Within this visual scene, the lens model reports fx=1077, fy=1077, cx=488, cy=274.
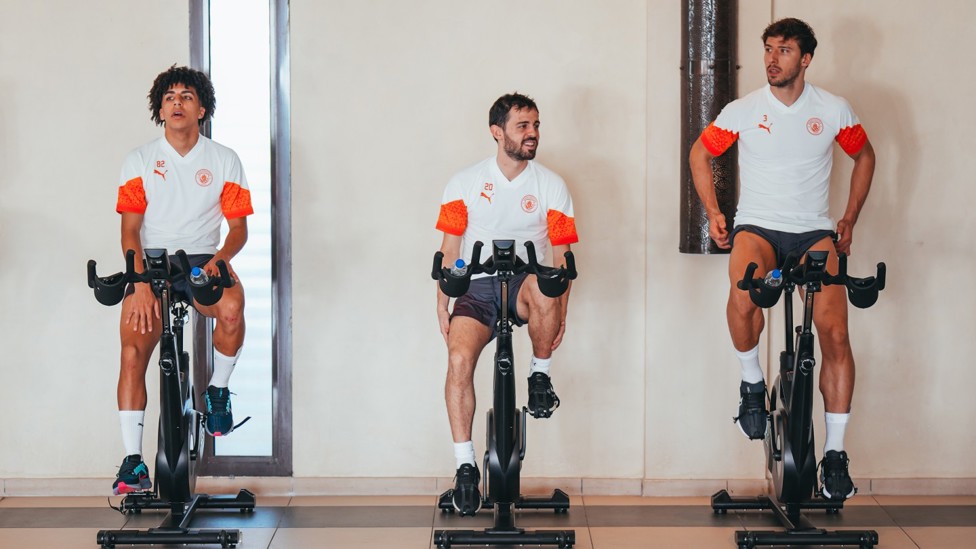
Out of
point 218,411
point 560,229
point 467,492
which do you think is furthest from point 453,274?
point 218,411

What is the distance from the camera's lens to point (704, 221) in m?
4.45

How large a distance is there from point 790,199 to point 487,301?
3.98ft

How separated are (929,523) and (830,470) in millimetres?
678

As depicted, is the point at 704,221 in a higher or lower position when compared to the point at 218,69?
lower

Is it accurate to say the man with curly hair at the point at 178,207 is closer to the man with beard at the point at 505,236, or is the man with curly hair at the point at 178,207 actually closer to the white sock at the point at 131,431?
the white sock at the point at 131,431

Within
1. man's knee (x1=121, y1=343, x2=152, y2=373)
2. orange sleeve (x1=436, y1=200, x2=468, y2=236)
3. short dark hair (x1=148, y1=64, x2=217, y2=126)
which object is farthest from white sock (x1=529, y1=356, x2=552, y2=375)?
short dark hair (x1=148, y1=64, x2=217, y2=126)

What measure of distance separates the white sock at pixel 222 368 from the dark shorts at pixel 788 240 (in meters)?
2.11

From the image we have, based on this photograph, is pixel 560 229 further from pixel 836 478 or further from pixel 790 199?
pixel 836 478

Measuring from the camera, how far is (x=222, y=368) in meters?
4.31

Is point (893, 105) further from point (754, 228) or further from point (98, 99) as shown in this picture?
point (98, 99)

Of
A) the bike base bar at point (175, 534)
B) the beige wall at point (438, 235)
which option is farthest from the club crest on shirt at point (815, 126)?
the bike base bar at point (175, 534)

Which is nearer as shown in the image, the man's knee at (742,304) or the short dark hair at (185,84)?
the man's knee at (742,304)

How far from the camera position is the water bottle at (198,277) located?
3788 millimetres

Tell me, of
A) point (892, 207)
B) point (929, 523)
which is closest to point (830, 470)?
point (929, 523)
